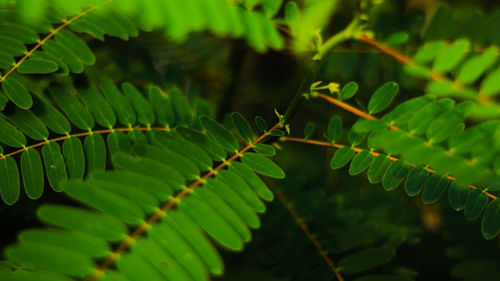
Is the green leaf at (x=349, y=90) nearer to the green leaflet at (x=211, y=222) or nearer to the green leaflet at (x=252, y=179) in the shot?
the green leaflet at (x=252, y=179)

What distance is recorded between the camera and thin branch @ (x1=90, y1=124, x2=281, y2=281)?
62cm

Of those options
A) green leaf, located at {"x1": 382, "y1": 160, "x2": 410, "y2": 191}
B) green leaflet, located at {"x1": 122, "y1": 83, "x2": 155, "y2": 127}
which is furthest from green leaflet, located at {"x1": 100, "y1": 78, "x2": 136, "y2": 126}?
green leaf, located at {"x1": 382, "y1": 160, "x2": 410, "y2": 191}

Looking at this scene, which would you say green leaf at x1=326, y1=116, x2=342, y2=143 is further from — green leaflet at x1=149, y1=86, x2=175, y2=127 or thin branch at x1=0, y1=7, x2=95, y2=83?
thin branch at x1=0, y1=7, x2=95, y2=83

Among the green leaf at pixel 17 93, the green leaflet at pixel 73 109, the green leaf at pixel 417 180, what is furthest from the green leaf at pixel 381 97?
the green leaf at pixel 17 93

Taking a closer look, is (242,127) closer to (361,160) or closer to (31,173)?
(361,160)

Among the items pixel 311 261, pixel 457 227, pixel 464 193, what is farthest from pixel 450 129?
pixel 457 227

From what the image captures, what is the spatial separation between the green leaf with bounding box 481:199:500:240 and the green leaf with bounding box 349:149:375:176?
0.24m

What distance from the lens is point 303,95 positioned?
849 millimetres

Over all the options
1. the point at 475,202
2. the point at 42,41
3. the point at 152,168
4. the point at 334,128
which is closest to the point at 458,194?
the point at 475,202

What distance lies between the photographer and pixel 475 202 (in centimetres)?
81

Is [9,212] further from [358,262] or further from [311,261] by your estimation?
[358,262]

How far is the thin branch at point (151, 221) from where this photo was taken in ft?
2.03

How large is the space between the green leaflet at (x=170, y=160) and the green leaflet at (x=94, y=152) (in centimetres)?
19

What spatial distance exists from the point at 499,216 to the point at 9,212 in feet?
3.47
